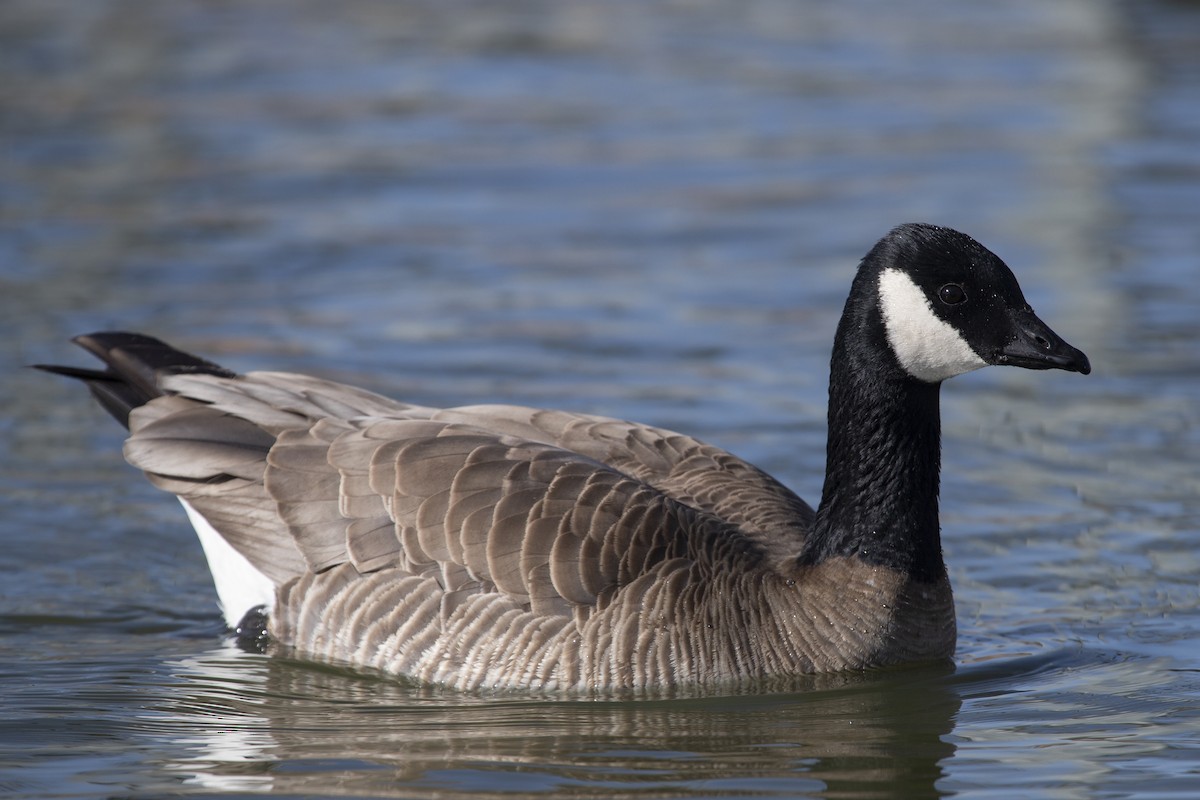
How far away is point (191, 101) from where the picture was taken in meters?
21.0

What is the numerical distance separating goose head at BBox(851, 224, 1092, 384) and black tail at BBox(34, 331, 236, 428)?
3.28 m

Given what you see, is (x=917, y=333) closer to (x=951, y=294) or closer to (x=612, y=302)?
(x=951, y=294)

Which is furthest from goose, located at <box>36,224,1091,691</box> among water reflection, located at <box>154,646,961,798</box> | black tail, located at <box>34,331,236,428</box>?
black tail, located at <box>34,331,236,428</box>

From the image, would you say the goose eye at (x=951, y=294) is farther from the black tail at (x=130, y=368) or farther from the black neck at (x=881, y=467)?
the black tail at (x=130, y=368)

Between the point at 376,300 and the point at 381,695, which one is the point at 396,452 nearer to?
the point at 381,695

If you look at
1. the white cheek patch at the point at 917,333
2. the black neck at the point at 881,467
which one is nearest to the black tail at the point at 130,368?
the black neck at the point at 881,467

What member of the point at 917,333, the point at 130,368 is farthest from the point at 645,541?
the point at 130,368

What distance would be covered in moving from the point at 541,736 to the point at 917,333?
88.2 inches

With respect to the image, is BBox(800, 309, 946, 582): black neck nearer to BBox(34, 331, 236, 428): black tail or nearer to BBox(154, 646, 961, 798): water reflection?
BBox(154, 646, 961, 798): water reflection

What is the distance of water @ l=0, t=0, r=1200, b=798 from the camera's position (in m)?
7.62

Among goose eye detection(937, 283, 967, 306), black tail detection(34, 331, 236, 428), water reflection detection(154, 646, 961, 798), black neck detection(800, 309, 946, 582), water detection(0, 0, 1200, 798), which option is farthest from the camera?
black tail detection(34, 331, 236, 428)

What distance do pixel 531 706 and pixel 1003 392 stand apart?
5695 millimetres

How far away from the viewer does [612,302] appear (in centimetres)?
1441

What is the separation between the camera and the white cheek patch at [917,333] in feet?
25.8
